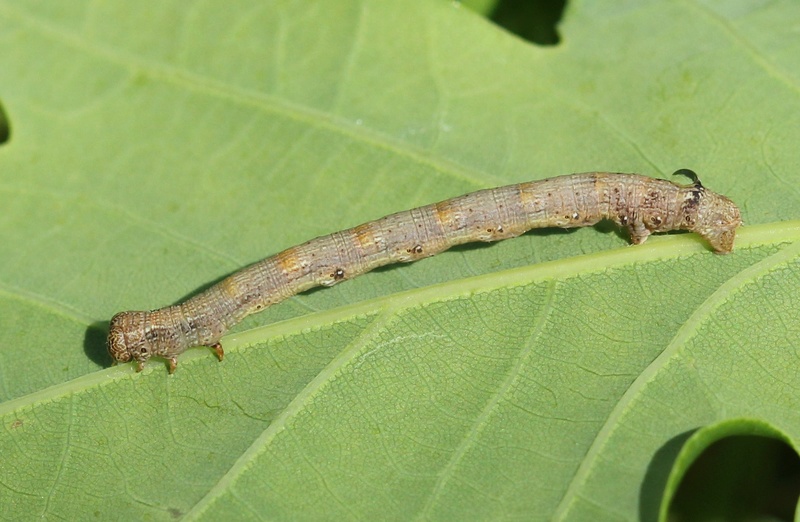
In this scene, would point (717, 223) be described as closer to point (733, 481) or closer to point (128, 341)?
point (733, 481)

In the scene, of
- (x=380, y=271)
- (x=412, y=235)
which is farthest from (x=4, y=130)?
(x=412, y=235)

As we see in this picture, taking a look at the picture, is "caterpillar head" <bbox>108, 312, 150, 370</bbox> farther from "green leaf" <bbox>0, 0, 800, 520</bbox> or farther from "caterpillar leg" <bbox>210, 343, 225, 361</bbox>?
"caterpillar leg" <bbox>210, 343, 225, 361</bbox>

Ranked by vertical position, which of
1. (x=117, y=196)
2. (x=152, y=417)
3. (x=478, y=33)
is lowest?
(x=152, y=417)

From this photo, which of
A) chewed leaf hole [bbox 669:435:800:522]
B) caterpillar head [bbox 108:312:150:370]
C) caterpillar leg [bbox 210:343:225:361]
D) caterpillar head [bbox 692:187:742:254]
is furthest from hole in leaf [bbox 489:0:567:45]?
caterpillar head [bbox 108:312:150:370]

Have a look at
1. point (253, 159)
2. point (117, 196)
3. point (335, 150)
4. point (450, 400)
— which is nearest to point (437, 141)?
point (335, 150)

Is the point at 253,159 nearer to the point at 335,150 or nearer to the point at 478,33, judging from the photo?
the point at 335,150

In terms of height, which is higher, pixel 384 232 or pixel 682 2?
pixel 682 2
